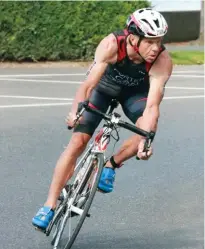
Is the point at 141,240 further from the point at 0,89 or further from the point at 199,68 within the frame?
the point at 199,68

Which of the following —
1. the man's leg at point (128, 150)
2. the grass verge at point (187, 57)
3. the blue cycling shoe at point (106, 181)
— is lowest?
the grass verge at point (187, 57)

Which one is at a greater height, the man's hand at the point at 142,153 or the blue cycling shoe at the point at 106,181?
the man's hand at the point at 142,153

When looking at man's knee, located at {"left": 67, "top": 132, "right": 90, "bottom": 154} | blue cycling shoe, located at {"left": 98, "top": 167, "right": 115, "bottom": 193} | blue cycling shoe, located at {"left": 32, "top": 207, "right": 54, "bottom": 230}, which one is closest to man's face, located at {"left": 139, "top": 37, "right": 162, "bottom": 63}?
man's knee, located at {"left": 67, "top": 132, "right": 90, "bottom": 154}

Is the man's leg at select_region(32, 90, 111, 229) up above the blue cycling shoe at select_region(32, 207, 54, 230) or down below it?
above

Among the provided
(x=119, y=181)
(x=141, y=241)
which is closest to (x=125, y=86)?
(x=141, y=241)

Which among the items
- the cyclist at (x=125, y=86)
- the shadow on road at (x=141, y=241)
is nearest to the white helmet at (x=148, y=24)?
the cyclist at (x=125, y=86)

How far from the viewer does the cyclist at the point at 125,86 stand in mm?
6602

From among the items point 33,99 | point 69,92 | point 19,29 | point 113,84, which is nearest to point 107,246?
point 113,84

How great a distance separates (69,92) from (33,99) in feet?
4.57

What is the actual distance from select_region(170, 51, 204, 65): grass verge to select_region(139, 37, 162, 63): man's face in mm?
17045

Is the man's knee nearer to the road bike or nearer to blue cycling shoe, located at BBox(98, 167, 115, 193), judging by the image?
the road bike

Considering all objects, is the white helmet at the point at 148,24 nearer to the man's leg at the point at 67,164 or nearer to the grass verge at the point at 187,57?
the man's leg at the point at 67,164

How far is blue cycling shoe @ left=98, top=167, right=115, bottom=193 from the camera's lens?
684 cm

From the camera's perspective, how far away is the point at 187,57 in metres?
25.1
